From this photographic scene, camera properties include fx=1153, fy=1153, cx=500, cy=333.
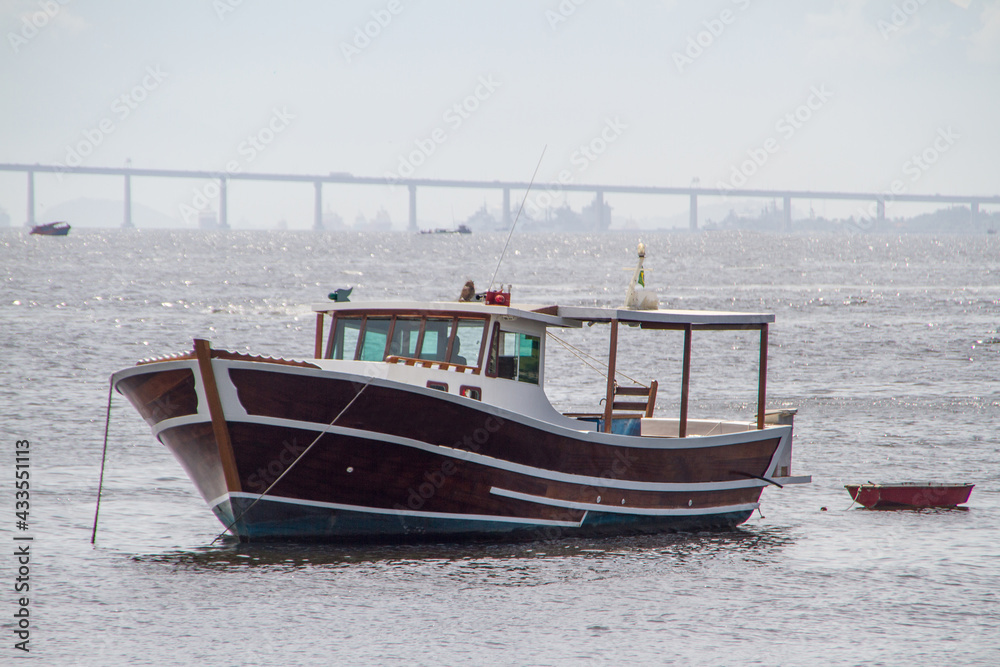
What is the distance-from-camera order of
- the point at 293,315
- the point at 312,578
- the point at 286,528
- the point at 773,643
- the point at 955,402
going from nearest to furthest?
the point at 773,643
the point at 312,578
the point at 286,528
the point at 955,402
the point at 293,315

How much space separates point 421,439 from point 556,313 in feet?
11.4

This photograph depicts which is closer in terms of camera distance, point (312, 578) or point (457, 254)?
point (312, 578)

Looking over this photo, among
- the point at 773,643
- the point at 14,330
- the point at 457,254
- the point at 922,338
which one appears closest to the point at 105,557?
the point at 773,643

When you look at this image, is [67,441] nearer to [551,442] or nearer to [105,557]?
[105,557]

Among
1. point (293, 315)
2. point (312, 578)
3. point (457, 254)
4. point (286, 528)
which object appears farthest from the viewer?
point (457, 254)

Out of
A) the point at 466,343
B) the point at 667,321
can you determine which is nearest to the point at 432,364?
the point at 466,343

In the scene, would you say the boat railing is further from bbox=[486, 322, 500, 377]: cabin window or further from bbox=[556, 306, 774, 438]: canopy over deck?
bbox=[556, 306, 774, 438]: canopy over deck

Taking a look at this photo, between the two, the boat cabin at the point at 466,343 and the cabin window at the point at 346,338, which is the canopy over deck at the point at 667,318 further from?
the cabin window at the point at 346,338

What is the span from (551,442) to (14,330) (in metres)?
42.3

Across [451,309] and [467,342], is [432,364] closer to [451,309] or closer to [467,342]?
[467,342]

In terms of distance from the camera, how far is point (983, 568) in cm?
1627

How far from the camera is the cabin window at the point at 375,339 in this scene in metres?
16.6

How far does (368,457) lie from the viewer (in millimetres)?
14781

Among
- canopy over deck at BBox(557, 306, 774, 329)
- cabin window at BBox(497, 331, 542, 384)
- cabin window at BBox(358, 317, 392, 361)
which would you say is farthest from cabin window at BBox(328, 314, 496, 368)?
canopy over deck at BBox(557, 306, 774, 329)
